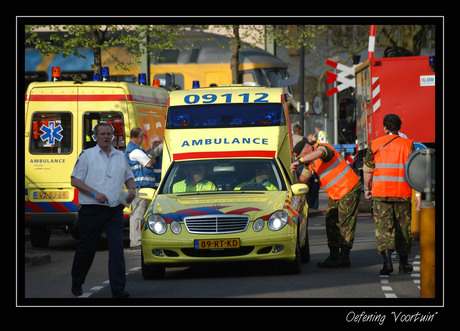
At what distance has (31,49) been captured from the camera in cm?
3338

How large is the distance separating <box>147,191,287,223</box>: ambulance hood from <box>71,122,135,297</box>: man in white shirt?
1.49m

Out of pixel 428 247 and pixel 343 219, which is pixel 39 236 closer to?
pixel 343 219

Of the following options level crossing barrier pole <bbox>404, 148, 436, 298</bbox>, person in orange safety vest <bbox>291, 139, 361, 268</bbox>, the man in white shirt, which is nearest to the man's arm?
the man in white shirt

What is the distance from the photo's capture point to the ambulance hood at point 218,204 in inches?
472

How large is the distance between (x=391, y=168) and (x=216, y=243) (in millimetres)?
2215

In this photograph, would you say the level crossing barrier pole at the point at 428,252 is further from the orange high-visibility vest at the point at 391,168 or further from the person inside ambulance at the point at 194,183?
the person inside ambulance at the point at 194,183

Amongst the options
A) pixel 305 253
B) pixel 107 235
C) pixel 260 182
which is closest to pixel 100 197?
pixel 107 235

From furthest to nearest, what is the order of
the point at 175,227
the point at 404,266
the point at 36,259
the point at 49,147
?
the point at 49,147 → the point at 36,259 → the point at 404,266 → the point at 175,227

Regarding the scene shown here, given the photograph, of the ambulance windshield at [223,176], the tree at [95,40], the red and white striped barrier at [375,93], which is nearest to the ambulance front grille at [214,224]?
the ambulance windshield at [223,176]

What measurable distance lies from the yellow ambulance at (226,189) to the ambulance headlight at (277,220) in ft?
0.04

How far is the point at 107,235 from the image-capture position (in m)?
10.5

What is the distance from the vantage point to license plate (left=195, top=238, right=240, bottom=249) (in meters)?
11.8
